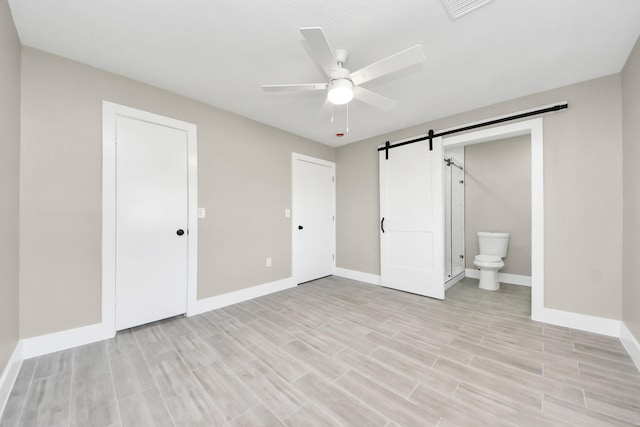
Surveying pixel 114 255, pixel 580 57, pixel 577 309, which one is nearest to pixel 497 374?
pixel 577 309

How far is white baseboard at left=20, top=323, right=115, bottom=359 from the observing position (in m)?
1.89

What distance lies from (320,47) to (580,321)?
3361 mm

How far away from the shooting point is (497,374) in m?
1.71

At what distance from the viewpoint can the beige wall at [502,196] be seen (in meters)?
3.83

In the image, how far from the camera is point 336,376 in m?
1.71

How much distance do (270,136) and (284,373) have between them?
116 inches

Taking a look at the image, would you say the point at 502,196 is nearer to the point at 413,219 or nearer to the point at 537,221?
the point at 537,221

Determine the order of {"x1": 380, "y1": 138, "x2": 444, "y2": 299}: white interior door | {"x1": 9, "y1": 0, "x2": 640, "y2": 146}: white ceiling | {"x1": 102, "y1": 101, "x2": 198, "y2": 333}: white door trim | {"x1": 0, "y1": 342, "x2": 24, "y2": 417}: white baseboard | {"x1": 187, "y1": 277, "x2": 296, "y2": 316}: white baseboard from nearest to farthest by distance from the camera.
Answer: {"x1": 0, "y1": 342, "x2": 24, "y2": 417}: white baseboard
{"x1": 9, "y1": 0, "x2": 640, "y2": 146}: white ceiling
{"x1": 102, "y1": 101, "x2": 198, "y2": 333}: white door trim
{"x1": 187, "y1": 277, "x2": 296, "y2": 316}: white baseboard
{"x1": 380, "y1": 138, "x2": 444, "y2": 299}: white interior door

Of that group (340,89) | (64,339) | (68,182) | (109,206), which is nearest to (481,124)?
(340,89)

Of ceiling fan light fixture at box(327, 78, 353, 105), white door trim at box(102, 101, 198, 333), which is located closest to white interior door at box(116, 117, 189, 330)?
white door trim at box(102, 101, 198, 333)

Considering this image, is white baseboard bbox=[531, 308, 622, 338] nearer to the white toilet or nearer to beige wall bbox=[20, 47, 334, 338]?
the white toilet

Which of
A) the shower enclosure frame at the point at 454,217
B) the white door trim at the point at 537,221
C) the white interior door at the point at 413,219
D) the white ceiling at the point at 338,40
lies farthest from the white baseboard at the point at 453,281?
the white ceiling at the point at 338,40

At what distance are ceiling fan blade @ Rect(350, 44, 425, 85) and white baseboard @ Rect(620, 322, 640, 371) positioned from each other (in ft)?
8.70

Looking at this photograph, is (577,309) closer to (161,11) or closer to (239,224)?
(239,224)
